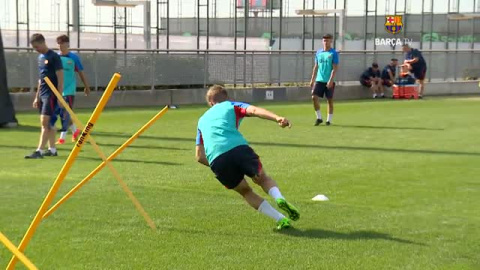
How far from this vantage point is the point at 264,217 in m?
8.35

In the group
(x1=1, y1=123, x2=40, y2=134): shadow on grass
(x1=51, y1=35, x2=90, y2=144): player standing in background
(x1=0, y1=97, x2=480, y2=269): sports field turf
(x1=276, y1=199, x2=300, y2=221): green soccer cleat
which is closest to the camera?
(x1=0, y1=97, x2=480, y2=269): sports field turf

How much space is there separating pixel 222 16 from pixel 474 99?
13.8 metres

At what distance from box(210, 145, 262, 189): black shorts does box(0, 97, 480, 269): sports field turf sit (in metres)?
0.53

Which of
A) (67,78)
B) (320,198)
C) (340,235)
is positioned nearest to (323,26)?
(67,78)

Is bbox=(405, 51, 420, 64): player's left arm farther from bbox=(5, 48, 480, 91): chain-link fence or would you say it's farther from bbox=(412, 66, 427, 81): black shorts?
bbox=(5, 48, 480, 91): chain-link fence

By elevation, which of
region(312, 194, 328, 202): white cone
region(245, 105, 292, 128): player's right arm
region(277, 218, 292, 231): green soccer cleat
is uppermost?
region(245, 105, 292, 128): player's right arm

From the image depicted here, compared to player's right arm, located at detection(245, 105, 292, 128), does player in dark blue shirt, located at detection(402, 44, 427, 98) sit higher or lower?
lower

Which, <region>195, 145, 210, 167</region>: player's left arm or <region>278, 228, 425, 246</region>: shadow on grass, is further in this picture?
<region>195, 145, 210, 167</region>: player's left arm

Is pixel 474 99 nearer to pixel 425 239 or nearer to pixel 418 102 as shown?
pixel 418 102

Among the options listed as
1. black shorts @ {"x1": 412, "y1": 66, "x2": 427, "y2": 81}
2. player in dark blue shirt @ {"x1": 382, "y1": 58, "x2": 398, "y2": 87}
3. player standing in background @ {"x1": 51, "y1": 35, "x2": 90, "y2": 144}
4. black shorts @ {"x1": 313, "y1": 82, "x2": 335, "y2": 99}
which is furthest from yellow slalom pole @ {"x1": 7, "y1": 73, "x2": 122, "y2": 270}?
player in dark blue shirt @ {"x1": 382, "y1": 58, "x2": 398, "y2": 87}

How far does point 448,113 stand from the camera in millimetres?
22812

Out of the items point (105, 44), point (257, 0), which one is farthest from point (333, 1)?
point (105, 44)

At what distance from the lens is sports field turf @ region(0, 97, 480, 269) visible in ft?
22.3

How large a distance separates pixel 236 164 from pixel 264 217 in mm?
986
